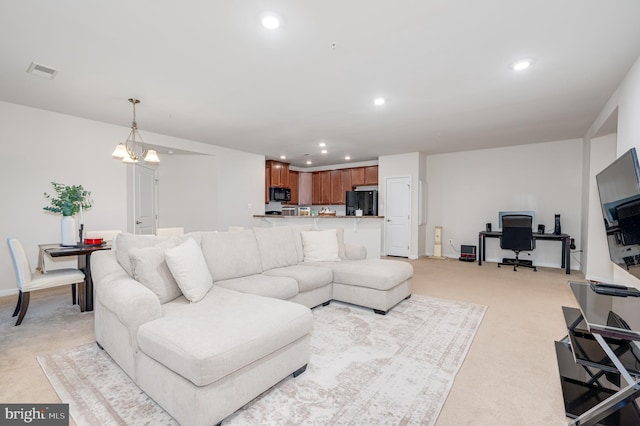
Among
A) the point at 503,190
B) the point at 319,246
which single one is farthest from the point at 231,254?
the point at 503,190

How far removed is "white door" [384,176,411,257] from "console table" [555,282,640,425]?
183 inches

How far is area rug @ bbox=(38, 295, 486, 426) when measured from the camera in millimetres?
1580

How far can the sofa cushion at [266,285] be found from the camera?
256 centimetres

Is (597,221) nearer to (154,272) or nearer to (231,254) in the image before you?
(231,254)

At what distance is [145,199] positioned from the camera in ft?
18.6

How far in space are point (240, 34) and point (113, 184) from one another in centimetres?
372

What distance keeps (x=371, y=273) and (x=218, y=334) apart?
193cm

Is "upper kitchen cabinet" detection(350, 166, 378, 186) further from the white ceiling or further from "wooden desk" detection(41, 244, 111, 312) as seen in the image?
"wooden desk" detection(41, 244, 111, 312)

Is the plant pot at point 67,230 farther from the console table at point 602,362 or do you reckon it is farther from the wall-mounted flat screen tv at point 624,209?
the wall-mounted flat screen tv at point 624,209

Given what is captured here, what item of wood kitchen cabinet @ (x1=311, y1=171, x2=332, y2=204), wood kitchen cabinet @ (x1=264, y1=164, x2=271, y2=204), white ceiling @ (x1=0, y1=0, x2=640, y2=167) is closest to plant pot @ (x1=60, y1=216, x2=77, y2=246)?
white ceiling @ (x1=0, y1=0, x2=640, y2=167)

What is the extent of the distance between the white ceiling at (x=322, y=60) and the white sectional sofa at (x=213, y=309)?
5.37 feet

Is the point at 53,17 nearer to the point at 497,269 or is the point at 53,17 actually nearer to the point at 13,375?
the point at 13,375

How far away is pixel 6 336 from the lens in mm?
2557

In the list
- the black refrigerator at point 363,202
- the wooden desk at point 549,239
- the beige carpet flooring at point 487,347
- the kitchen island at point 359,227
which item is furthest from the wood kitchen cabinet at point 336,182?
the beige carpet flooring at point 487,347
